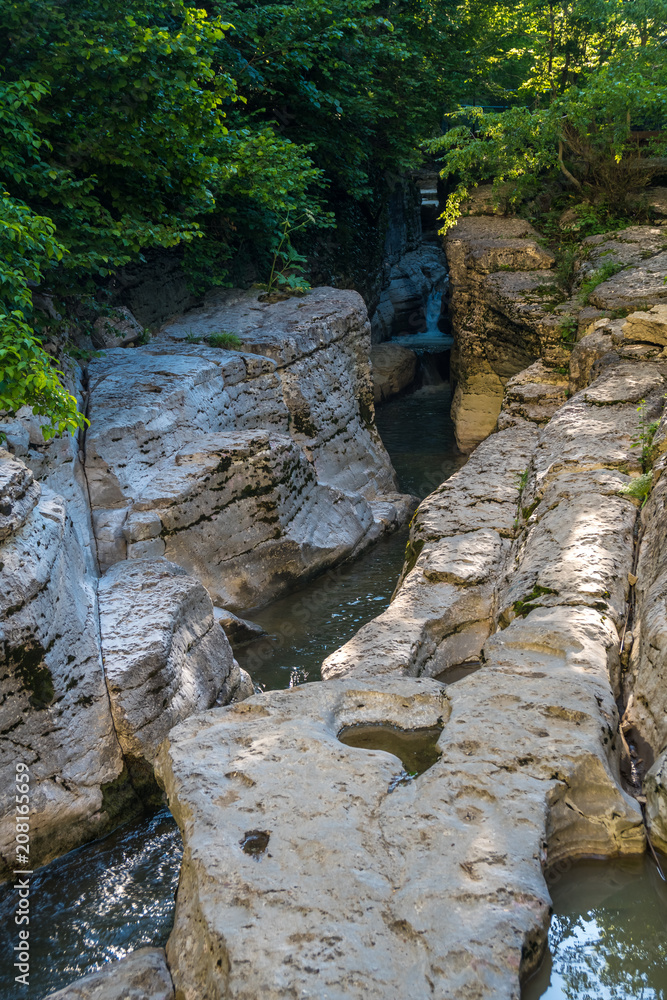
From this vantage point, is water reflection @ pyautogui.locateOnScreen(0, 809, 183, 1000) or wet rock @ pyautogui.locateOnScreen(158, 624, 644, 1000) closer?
wet rock @ pyautogui.locateOnScreen(158, 624, 644, 1000)

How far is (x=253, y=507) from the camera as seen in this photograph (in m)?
8.04

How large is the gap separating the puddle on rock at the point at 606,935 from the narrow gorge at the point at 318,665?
46mm

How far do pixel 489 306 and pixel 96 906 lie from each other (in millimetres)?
11443

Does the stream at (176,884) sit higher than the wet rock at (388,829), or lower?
lower

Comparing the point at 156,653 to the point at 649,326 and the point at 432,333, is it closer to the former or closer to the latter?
the point at 649,326

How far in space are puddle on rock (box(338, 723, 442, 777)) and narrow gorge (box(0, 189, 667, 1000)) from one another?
0.07 ft

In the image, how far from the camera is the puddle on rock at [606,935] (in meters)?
2.69

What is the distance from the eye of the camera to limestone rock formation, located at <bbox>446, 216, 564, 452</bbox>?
1225 centimetres

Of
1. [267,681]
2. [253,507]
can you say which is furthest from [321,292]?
[267,681]

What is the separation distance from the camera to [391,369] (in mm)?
16719

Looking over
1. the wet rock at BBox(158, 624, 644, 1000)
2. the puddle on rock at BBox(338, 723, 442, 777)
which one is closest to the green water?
the puddle on rock at BBox(338, 723, 442, 777)

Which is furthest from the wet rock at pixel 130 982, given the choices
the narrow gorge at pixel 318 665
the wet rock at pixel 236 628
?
the wet rock at pixel 236 628

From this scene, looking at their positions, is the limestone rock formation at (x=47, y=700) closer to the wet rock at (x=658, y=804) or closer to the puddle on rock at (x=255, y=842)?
the puddle on rock at (x=255, y=842)

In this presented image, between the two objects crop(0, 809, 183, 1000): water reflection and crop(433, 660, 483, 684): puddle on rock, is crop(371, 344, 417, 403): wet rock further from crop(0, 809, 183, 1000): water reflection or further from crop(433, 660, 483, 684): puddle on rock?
crop(0, 809, 183, 1000): water reflection
